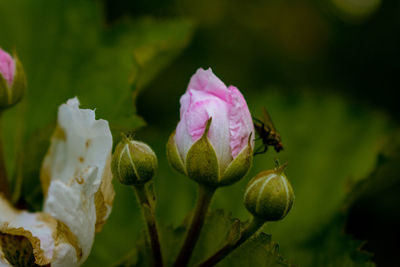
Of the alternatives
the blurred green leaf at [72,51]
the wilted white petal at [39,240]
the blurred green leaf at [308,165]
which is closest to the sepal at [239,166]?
the wilted white petal at [39,240]

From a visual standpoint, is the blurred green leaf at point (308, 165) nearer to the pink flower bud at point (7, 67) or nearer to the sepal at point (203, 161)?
the sepal at point (203, 161)

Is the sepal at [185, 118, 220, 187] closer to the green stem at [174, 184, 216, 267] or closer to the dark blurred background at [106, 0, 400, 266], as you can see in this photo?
the green stem at [174, 184, 216, 267]

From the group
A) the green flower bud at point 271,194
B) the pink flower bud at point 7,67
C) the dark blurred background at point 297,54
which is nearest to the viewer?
the green flower bud at point 271,194

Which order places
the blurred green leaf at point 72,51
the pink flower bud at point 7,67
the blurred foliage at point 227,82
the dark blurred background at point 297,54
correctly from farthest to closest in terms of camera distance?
the dark blurred background at point 297,54 → the blurred green leaf at point 72,51 → the blurred foliage at point 227,82 → the pink flower bud at point 7,67

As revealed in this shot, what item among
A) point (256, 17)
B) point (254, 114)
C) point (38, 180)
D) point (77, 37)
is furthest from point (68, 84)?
point (256, 17)

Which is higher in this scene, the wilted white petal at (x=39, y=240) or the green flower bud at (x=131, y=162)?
the green flower bud at (x=131, y=162)
